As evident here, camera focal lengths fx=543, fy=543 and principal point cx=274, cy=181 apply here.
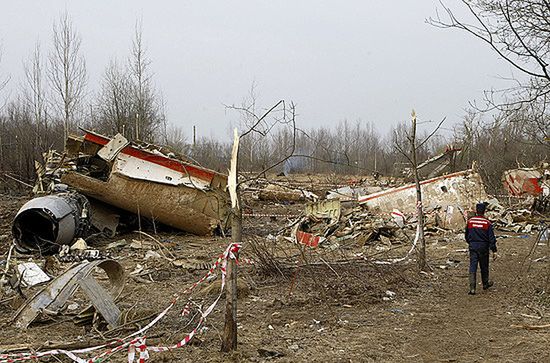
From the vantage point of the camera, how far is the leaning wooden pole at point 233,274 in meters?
4.97

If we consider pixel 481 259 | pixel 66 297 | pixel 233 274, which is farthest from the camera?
pixel 481 259

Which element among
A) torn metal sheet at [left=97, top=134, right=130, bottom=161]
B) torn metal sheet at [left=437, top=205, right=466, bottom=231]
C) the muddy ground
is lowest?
the muddy ground

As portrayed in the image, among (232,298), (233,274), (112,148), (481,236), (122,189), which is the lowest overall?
(232,298)

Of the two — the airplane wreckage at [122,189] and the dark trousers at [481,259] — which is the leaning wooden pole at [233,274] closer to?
the dark trousers at [481,259]

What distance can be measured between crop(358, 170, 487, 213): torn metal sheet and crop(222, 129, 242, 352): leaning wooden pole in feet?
37.1

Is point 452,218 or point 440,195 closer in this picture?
point 452,218

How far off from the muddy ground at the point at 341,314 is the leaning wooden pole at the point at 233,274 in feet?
0.51

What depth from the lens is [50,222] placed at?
40.5 feet

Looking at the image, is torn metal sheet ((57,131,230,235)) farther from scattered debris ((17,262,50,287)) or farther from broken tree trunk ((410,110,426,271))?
broken tree trunk ((410,110,426,271))

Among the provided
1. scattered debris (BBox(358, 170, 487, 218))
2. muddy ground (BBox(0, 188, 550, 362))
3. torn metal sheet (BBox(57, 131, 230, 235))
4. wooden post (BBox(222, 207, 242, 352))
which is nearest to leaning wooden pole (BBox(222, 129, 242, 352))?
wooden post (BBox(222, 207, 242, 352))

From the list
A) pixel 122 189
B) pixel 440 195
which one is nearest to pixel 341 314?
pixel 122 189

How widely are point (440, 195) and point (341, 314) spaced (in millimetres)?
9818

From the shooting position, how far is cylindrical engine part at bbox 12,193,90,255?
38.4 ft

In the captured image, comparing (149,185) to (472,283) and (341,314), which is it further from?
(472,283)
